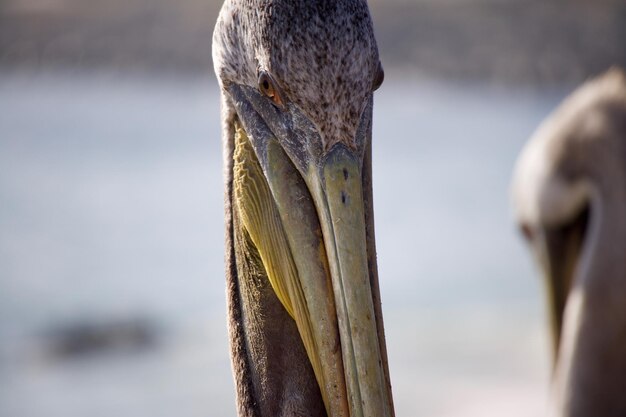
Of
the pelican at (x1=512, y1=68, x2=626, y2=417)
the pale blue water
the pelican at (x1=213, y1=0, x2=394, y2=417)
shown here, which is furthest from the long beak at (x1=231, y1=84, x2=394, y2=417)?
the pale blue water

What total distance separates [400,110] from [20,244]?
18.8 metres

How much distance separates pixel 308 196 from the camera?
76.1 inches

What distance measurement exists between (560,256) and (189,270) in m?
6.98

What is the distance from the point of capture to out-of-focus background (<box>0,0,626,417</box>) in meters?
8.41

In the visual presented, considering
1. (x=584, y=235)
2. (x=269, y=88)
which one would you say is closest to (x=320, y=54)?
(x=269, y=88)

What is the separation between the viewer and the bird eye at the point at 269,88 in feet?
6.17

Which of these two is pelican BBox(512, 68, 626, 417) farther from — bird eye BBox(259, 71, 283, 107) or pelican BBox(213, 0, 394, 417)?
bird eye BBox(259, 71, 283, 107)

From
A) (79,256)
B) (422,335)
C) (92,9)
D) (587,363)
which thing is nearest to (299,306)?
(587,363)

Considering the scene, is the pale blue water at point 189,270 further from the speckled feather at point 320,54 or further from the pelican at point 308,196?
the speckled feather at point 320,54

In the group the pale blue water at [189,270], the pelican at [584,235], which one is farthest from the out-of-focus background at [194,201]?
the pelican at [584,235]

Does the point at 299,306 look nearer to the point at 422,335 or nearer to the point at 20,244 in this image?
the point at 422,335

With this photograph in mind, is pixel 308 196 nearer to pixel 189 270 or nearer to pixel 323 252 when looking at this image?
pixel 323 252

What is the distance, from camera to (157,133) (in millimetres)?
22984

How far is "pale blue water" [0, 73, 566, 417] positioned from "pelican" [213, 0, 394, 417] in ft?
17.4
